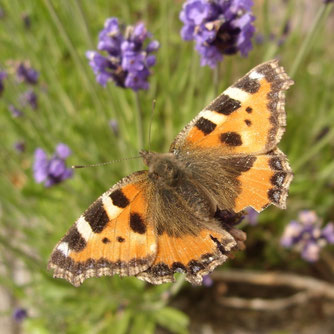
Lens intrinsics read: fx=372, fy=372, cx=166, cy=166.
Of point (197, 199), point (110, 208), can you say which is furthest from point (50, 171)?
point (197, 199)

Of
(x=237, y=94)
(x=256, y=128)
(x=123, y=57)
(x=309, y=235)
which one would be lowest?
(x=309, y=235)

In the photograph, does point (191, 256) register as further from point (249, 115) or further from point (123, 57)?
point (123, 57)

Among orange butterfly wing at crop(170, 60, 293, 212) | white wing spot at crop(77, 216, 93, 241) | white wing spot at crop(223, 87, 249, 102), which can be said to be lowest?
white wing spot at crop(77, 216, 93, 241)

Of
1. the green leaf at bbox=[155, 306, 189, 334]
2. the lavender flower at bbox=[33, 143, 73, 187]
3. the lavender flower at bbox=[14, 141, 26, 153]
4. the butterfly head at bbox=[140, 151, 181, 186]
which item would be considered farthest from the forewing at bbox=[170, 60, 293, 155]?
the lavender flower at bbox=[14, 141, 26, 153]

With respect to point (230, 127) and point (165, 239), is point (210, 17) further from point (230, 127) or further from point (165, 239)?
point (165, 239)

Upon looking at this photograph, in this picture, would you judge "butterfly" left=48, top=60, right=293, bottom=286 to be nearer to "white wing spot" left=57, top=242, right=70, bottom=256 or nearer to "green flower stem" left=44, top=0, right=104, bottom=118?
"white wing spot" left=57, top=242, right=70, bottom=256
